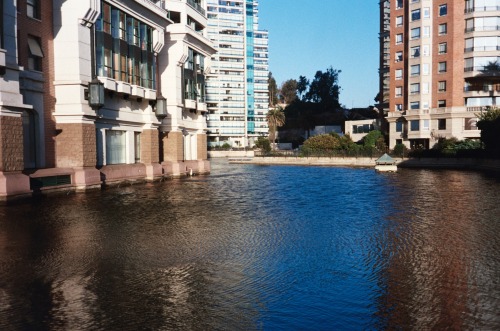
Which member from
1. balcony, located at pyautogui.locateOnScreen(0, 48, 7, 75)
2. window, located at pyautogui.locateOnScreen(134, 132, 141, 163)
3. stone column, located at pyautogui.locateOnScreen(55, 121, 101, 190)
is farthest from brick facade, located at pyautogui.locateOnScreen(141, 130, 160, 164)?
balcony, located at pyautogui.locateOnScreen(0, 48, 7, 75)

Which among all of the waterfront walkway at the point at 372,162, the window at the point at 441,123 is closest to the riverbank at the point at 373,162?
the waterfront walkway at the point at 372,162

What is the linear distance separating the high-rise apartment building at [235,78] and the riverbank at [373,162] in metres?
49.9

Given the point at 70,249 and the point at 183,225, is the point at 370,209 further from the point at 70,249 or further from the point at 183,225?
the point at 70,249

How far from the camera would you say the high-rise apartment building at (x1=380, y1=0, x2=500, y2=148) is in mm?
62969

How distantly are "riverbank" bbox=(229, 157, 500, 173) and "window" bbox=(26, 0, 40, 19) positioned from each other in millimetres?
39013

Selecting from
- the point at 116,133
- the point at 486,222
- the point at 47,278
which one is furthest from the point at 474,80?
the point at 47,278

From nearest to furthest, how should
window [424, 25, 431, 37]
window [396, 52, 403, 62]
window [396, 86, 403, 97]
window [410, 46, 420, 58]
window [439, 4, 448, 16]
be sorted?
window [439, 4, 448, 16] < window [424, 25, 431, 37] < window [410, 46, 420, 58] < window [396, 52, 403, 62] < window [396, 86, 403, 97]

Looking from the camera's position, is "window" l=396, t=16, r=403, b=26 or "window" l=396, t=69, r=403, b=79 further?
"window" l=396, t=69, r=403, b=79

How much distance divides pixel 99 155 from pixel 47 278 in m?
22.3

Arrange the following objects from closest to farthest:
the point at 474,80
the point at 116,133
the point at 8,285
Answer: the point at 8,285 → the point at 116,133 → the point at 474,80

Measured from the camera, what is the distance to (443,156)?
183ft

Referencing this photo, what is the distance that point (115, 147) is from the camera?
31281 mm

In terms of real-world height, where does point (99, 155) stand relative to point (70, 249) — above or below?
above

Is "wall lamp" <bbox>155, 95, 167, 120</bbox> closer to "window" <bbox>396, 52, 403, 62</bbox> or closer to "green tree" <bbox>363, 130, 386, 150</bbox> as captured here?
"green tree" <bbox>363, 130, 386, 150</bbox>
